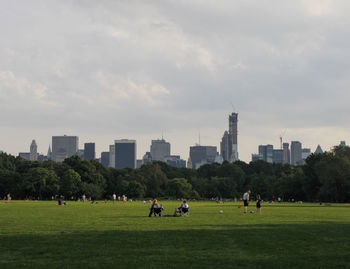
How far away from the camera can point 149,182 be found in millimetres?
172625

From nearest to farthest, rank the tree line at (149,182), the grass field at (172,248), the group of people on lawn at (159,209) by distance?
the grass field at (172,248) < the group of people on lawn at (159,209) < the tree line at (149,182)

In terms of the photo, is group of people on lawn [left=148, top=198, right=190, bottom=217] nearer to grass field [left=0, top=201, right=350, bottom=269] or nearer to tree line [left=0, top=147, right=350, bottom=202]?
grass field [left=0, top=201, right=350, bottom=269]

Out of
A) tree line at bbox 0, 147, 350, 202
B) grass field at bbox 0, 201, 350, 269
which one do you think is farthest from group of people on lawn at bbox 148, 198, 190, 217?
tree line at bbox 0, 147, 350, 202

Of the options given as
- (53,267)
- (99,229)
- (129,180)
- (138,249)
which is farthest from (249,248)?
(129,180)

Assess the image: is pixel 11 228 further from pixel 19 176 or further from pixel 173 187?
pixel 173 187

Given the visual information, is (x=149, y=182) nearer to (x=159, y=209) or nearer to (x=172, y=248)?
(x=159, y=209)

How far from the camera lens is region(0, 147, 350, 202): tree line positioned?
11238 cm

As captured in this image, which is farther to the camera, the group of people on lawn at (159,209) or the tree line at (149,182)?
the tree line at (149,182)

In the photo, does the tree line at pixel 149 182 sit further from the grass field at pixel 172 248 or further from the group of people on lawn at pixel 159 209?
the grass field at pixel 172 248

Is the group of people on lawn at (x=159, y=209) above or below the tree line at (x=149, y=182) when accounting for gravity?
below

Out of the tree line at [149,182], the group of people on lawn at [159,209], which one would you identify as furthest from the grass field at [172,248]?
the tree line at [149,182]

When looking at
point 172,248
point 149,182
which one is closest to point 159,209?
point 172,248

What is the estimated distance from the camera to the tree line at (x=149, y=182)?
112375 mm

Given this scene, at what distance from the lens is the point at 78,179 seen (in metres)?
133
